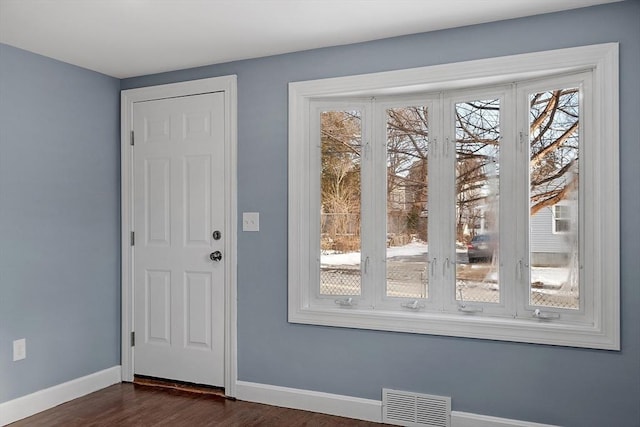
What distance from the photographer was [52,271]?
346cm

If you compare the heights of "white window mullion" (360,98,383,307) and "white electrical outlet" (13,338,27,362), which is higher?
"white window mullion" (360,98,383,307)

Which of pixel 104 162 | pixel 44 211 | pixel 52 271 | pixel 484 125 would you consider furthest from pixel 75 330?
pixel 484 125

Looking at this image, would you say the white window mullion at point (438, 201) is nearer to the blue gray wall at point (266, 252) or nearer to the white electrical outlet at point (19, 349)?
the blue gray wall at point (266, 252)

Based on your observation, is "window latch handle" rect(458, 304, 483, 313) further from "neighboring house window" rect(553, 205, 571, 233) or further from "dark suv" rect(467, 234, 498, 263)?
"neighboring house window" rect(553, 205, 571, 233)

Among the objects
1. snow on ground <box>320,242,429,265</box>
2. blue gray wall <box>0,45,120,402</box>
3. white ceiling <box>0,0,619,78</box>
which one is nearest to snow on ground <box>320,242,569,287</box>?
snow on ground <box>320,242,429,265</box>

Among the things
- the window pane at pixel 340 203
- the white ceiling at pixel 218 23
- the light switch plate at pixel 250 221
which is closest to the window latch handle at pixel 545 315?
the window pane at pixel 340 203

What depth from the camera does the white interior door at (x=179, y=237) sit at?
364 cm

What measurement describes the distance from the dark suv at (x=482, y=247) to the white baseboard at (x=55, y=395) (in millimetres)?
2750

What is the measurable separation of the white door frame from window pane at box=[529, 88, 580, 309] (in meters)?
1.91

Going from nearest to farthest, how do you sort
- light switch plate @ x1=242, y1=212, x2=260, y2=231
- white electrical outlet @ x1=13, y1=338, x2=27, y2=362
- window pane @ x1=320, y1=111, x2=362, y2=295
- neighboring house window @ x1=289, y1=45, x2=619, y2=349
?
neighboring house window @ x1=289, y1=45, x2=619, y2=349, white electrical outlet @ x1=13, y1=338, x2=27, y2=362, window pane @ x1=320, y1=111, x2=362, y2=295, light switch plate @ x1=242, y1=212, x2=260, y2=231

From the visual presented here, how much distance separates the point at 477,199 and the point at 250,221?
1.48 m

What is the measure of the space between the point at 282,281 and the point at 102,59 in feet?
6.37

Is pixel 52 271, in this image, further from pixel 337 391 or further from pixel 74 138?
pixel 337 391

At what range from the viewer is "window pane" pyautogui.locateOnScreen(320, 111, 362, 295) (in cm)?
333
